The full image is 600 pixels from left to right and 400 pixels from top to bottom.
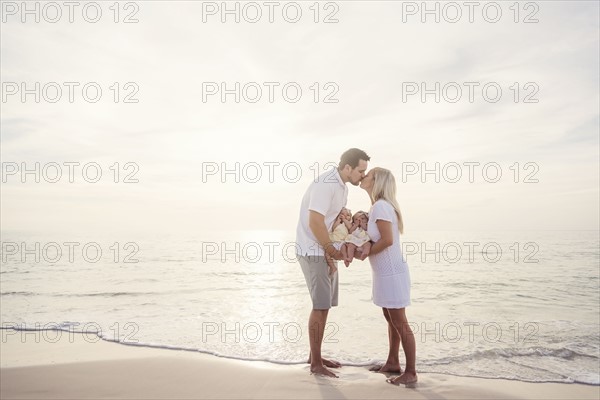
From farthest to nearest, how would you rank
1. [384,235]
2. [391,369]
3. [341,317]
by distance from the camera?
[341,317], [391,369], [384,235]

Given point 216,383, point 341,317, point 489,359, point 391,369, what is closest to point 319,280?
point 391,369

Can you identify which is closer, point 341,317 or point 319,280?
point 319,280

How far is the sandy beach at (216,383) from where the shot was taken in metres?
4.20

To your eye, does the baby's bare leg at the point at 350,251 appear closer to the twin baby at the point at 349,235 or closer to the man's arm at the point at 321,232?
the twin baby at the point at 349,235

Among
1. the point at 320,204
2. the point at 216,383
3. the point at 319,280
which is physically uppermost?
the point at 320,204

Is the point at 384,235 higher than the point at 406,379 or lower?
higher

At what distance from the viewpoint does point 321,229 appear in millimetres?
4594

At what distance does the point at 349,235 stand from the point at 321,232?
299mm

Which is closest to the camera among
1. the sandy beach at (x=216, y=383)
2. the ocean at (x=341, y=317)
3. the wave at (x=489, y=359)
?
the sandy beach at (x=216, y=383)

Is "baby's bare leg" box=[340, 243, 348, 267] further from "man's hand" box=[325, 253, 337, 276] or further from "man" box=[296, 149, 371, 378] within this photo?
"man's hand" box=[325, 253, 337, 276]

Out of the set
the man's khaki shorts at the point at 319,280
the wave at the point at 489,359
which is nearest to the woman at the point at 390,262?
the man's khaki shorts at the point at 319,280

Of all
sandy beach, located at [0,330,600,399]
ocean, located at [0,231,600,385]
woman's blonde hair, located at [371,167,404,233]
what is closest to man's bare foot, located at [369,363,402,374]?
sandy beach, located at [0,330,600,399]

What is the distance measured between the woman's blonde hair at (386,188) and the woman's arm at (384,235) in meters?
0.24

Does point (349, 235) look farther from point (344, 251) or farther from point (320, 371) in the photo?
point (320, 371)
